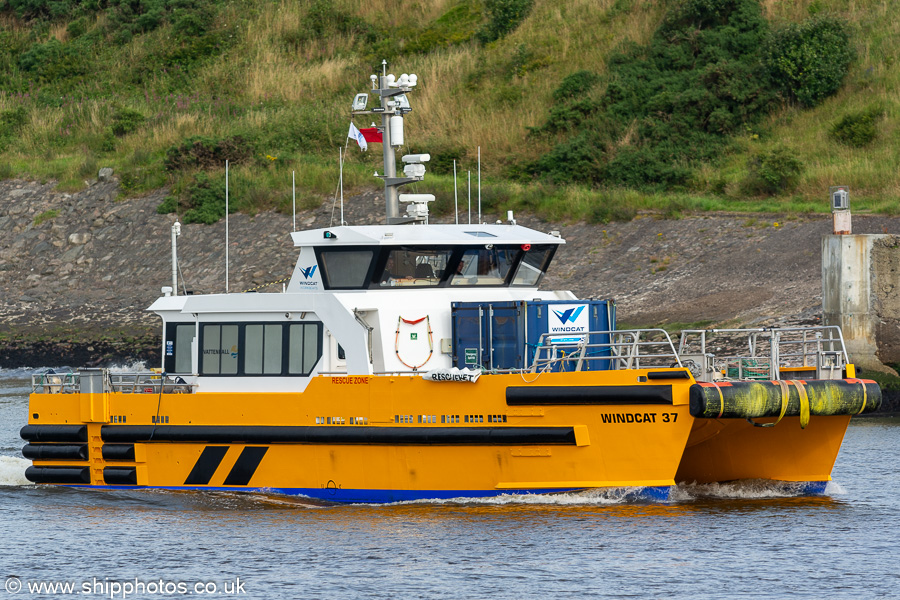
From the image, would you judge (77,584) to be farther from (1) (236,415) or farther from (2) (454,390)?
(2) (454,390)

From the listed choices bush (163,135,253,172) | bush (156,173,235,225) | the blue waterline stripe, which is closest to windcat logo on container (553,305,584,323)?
the blue waterline stripe

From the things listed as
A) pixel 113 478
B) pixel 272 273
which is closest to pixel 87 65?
pixel 272 273

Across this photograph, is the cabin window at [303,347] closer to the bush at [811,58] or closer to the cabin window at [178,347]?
the cabin window at [178,347]

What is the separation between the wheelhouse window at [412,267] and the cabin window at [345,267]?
15cm

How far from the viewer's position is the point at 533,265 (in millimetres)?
15211

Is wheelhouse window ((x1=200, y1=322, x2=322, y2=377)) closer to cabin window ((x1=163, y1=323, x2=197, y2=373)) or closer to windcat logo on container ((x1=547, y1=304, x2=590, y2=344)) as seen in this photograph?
cabin window ((x1=163, y1=323, x2=197, y2=373))

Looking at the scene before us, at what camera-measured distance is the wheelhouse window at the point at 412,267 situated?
572 inches

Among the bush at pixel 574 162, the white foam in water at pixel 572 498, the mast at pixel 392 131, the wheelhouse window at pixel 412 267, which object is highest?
the bush at pixel 574 162

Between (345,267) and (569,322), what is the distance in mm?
2711

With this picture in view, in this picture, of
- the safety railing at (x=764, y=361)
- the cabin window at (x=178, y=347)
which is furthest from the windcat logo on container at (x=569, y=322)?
the cabin window at (x=178, y=347)

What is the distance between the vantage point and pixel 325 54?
152ft

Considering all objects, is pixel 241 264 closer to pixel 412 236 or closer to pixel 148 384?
pixel 148 384

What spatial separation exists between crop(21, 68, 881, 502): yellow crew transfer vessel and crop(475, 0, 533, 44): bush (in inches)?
1139

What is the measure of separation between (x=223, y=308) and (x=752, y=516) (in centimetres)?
669
